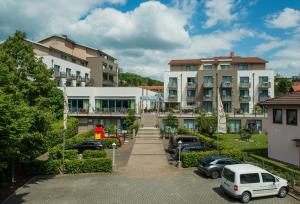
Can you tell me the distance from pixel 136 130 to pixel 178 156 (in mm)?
18914

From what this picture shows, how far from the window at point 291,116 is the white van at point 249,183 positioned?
8442 millimetres

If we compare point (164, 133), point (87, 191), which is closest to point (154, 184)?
point (87, 191)

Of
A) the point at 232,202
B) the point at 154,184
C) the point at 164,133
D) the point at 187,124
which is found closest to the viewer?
the point at 232,202

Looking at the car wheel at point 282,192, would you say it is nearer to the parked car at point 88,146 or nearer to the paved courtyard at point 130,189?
the paved courtyard at point 130,189

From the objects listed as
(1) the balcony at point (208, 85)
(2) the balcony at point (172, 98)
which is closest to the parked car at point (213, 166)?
(1) the balcony at point (208, 85)

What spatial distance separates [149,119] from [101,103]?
9642 millimetres

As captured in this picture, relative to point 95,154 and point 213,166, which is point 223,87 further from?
point 213,166

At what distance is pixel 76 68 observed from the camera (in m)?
62.9

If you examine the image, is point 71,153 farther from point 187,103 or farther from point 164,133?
point 187,103

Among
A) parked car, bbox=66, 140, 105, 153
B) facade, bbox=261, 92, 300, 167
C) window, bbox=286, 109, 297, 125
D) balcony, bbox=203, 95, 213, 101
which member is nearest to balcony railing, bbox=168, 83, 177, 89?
balcony, bbox=203, 95, 213, 101

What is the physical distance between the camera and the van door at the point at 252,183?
1728 cm

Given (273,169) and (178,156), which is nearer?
(273,169)

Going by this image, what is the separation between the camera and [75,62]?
66062mm

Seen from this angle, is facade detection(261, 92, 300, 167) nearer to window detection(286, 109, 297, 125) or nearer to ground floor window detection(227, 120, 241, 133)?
window detection(286, 109, 297, 125)
